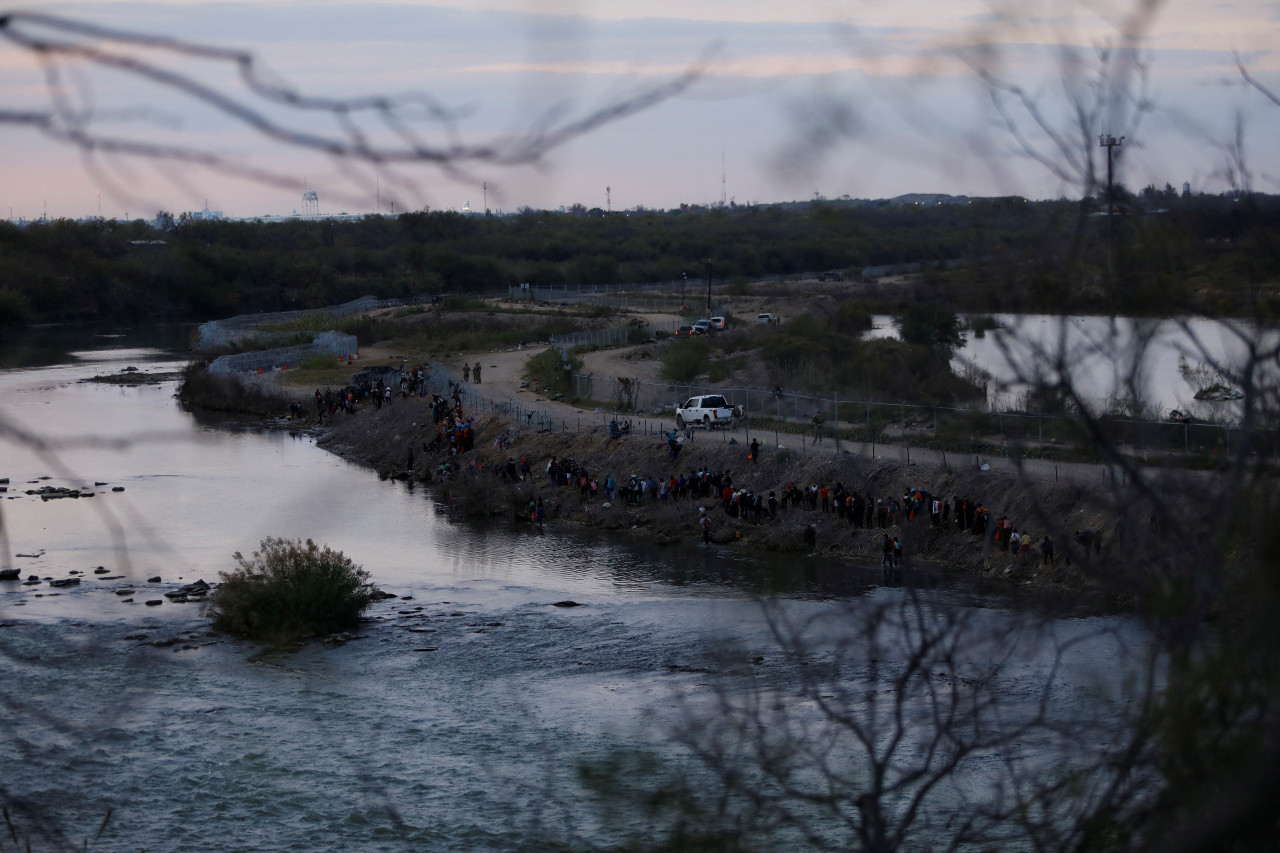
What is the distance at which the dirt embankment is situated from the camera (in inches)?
1033

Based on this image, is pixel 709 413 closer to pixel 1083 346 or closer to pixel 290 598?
pixel 290 598

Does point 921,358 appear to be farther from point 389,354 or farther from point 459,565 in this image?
point 389,354

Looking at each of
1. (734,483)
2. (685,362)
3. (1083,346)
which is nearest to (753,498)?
(734,483)

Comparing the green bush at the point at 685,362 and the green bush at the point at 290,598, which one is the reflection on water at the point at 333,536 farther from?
the green bush at the point at 685,362

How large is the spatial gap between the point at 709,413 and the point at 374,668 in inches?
803

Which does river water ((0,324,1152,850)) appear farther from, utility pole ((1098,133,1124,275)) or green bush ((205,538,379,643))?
utility pole ((1098,133,1124,275))

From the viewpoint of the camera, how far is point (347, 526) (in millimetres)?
32875

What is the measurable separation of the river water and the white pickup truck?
857 centimetres

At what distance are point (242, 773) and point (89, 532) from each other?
1819 cm

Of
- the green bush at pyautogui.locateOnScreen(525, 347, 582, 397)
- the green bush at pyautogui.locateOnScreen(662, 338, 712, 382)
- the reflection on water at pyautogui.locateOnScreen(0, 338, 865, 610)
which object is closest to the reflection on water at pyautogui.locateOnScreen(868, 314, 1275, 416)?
the reflection on water at pyautogui.locateOnScreen(0, 338, 865, 610)

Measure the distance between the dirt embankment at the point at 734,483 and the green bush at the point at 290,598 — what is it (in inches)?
391

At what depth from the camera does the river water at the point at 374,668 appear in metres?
14.4

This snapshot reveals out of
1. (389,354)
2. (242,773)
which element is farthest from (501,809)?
(389,354)

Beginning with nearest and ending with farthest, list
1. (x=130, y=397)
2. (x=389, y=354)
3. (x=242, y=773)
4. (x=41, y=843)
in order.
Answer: (x=41, y=843) < (x=242, y=773) < (x=130, y=397) < (x=389, y=354)
